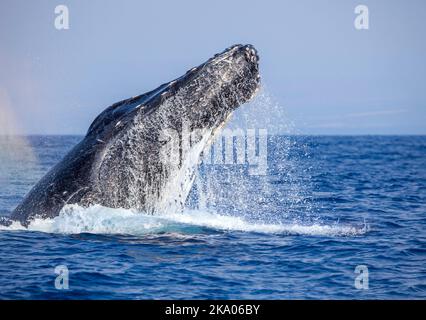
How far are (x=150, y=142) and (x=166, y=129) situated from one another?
345mm

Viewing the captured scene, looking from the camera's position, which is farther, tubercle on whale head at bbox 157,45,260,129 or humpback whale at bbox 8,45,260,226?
tubercle on whale head at bbox 157,45,260,129

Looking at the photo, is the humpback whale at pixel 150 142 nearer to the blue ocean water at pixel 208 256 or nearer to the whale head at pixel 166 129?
the whale head at pixel 166 129

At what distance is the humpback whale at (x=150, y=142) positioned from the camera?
12.1 metres

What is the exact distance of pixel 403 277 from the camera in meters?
11.7

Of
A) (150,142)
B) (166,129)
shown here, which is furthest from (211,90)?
(150,142)

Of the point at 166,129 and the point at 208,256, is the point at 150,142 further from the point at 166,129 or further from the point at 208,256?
the point at 208,256

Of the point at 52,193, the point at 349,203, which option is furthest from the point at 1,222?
the point at 349,203

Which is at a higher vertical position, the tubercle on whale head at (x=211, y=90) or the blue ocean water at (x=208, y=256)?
the tubercle on whale head at (x=211, y=90)

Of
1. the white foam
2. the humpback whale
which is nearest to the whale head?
the humpback whale

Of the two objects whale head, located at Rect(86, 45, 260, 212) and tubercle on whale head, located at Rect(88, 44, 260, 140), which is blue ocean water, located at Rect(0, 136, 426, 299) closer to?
whale head, located at Rect(86, 45, 260, 212)

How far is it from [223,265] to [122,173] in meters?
2.26

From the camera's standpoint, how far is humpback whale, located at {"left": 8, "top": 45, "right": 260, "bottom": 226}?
12086mm

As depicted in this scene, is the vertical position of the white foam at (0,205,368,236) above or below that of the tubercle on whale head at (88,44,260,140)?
below

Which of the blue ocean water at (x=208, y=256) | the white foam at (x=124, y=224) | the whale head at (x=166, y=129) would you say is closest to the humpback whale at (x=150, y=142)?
the whale head at (x=166, y=129)
